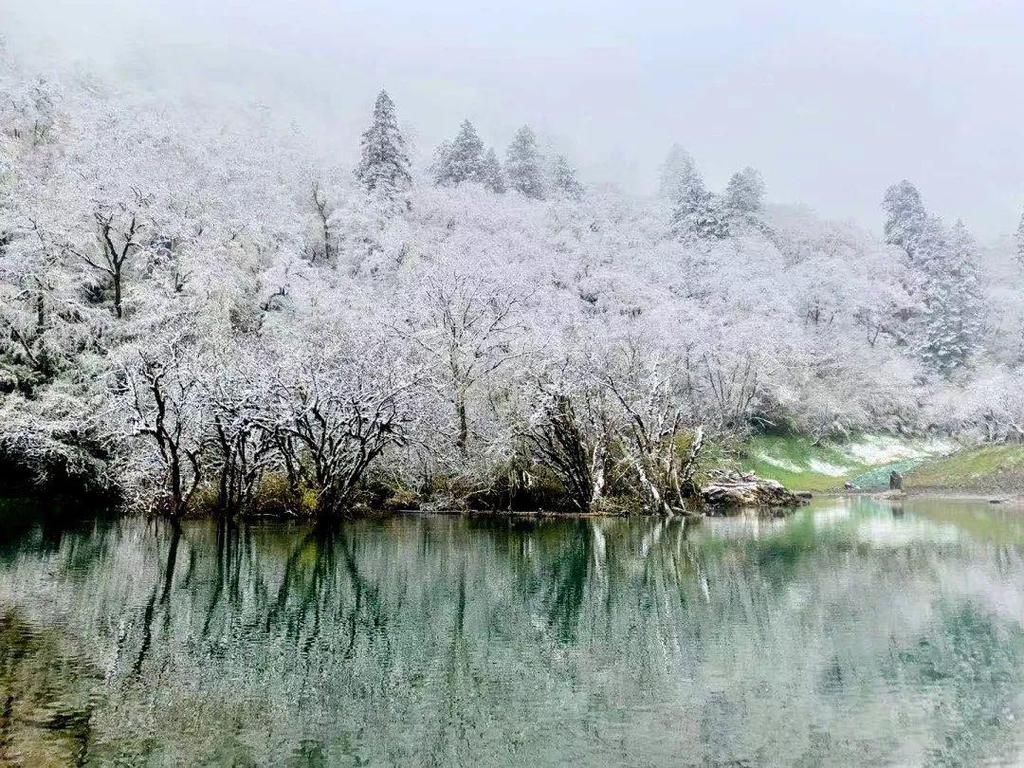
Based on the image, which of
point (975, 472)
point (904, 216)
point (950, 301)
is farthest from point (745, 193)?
point (975, 472)

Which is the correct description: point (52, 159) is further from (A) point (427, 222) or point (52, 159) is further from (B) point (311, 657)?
(B) point (311, 657)

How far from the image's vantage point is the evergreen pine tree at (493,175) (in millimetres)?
77688

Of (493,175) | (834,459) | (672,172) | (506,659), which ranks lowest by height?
(506,659)

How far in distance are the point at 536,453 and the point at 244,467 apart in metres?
11.0

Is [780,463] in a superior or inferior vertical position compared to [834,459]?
inferior

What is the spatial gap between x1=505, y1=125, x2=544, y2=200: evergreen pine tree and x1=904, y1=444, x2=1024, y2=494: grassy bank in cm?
4281

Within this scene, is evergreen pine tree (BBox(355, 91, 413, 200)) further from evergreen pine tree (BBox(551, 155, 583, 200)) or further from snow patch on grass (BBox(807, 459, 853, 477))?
snow patch on grass (BBox(807, 459, 853, 477))

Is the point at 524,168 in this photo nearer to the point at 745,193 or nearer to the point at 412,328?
the point at 745,193

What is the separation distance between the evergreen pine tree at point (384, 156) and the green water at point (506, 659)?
4857cm

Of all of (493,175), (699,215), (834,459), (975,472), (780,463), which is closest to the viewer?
A: (975,472)

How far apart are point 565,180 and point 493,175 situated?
9.50 metres

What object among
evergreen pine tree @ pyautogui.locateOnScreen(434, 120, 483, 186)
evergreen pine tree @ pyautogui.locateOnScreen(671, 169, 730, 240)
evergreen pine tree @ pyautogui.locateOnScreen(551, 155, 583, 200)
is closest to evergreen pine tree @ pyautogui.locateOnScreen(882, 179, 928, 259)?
evergreen pine tree @ pyautogui.locateOnScreen(671, 169, 730, 240)

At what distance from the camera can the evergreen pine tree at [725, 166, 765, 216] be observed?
78.7 m

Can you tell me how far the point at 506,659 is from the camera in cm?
935
